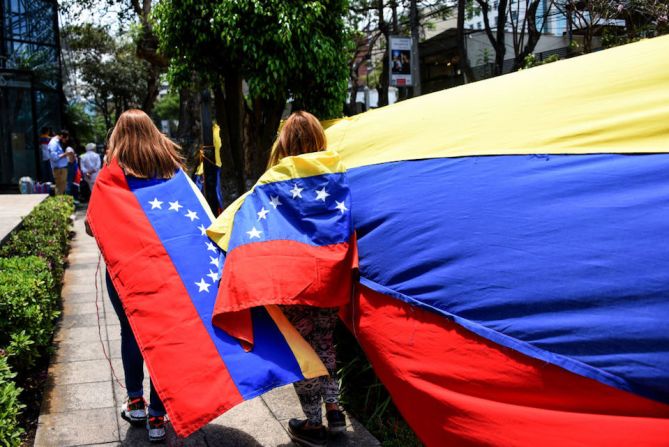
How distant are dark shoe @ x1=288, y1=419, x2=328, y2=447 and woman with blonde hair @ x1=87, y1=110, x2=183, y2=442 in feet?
2.43

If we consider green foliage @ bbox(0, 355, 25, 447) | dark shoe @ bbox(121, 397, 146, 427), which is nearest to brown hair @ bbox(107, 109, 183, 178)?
green foliage @ bbox(0, 355, 25, 447)

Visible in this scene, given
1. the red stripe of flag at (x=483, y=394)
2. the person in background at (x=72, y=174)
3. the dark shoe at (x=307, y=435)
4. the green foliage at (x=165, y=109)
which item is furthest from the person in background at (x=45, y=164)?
the green foliage at (x=165, y=109)

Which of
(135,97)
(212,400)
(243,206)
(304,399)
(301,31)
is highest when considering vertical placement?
(135,97)

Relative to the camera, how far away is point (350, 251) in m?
3.43

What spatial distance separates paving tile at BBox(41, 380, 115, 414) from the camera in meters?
4.36

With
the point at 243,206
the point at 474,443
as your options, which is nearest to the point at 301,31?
the point at 243,206

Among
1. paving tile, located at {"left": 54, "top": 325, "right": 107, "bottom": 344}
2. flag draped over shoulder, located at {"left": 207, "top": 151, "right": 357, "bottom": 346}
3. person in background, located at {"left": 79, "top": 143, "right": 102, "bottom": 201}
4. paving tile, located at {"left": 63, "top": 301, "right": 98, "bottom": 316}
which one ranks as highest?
person in background, located at {"left": 79, "top": 143, "right": 102, "bottom": 201}

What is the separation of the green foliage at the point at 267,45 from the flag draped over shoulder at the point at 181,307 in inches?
98.9

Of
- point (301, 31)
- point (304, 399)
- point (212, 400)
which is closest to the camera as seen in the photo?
point (212, 400)

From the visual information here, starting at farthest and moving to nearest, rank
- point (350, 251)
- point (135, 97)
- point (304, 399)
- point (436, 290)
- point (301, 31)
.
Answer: point (135, 97), point (301, 31), point (304, 399), point (350, 251), point (436, 290)

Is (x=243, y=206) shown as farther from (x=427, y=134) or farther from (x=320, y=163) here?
(x=427, y=134)

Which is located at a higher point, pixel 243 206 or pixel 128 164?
pixel 128 164

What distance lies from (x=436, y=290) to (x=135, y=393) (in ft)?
6.82

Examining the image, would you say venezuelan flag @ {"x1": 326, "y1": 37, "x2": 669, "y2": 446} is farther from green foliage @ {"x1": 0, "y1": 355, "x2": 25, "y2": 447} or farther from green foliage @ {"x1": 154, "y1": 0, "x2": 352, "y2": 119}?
green foliage @ {"x1": 154, "y1": 0, "x2": 352, "y2": 119}
